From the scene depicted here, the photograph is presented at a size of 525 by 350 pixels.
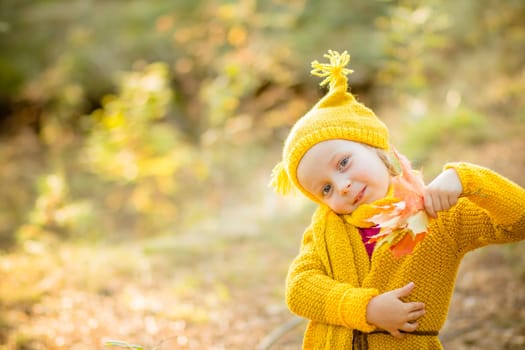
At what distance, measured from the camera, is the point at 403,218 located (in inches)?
67.2

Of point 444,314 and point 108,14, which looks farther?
point 108,14

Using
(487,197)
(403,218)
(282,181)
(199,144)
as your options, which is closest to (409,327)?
(403,218)

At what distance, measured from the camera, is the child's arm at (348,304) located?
176cm

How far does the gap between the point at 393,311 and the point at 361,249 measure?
26 centimetres

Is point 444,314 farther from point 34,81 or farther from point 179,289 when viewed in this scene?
point 34,81

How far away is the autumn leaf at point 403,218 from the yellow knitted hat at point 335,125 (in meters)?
0.22

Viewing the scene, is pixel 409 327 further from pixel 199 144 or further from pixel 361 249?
pixel 199 144

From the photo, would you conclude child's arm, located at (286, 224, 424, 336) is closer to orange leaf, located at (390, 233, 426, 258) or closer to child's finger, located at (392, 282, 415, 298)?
child's finger, located at (392, 282, 415, 298)

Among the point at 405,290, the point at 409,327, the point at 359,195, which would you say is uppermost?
the point at 359,195

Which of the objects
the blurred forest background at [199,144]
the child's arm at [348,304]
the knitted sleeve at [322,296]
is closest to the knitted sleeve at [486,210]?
the child's arm at [348,304]

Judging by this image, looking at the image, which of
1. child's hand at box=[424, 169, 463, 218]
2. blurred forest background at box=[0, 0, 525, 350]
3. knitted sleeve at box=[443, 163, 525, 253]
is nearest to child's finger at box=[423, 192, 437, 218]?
child's hand at box=[424, 169, 463, 218]

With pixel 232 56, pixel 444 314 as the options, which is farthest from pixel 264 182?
pixel 444 314

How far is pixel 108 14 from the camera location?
1041 cm

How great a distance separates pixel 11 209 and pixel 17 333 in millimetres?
5391
